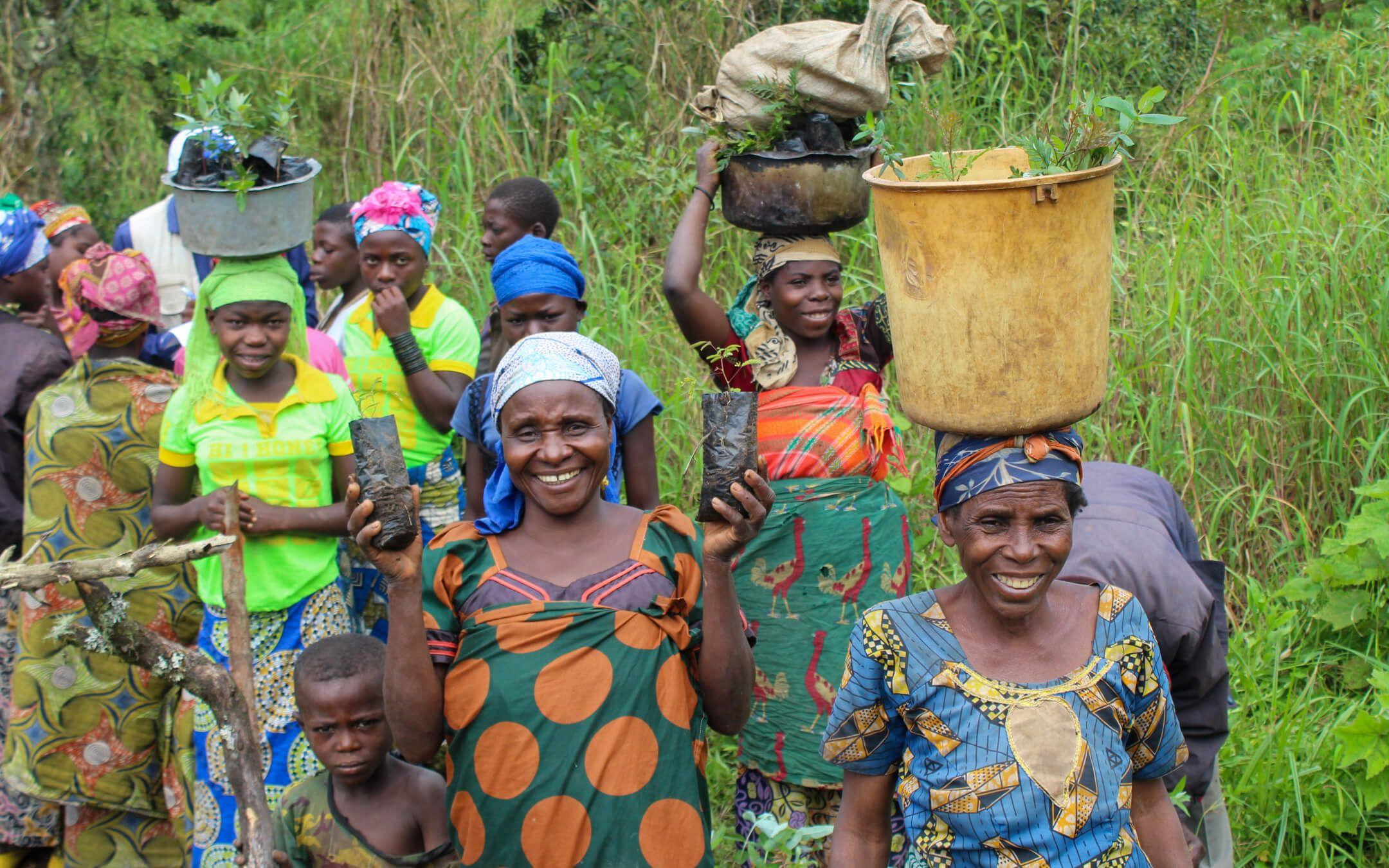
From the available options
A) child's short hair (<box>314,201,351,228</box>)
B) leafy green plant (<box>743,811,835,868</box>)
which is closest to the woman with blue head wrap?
child's short hair (<box>314,201,351,228</box>)

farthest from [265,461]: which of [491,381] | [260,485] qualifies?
[491,381]

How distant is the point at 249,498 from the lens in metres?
3.29

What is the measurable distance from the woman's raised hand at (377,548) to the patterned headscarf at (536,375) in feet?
0.98

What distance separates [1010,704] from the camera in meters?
2.02

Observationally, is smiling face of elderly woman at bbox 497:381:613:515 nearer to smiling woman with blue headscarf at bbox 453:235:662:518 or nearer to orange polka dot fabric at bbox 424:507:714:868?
orange polka dot fabric at bbox 424:507:714:868

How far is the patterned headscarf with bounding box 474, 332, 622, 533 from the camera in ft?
7.91

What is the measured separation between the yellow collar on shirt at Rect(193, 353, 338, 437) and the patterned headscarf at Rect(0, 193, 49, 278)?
117 cm

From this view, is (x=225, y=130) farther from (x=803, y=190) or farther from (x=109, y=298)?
(x=803, y=190)

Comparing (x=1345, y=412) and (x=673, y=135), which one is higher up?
(x=673, y=135)

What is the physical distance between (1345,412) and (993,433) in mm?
2902

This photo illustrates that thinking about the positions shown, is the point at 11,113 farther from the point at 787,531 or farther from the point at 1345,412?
the point at 1345,412

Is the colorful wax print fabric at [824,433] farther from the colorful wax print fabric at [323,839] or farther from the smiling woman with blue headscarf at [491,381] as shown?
the colorful wax print fabric at [323,839]

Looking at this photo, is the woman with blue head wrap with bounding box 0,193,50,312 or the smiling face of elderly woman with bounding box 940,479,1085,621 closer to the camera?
the smiling face of elderly woman with bounding box 940,479,1085,621

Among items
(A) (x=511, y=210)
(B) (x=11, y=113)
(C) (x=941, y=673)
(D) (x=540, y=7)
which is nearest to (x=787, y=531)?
(C) (x=941, y=673)
